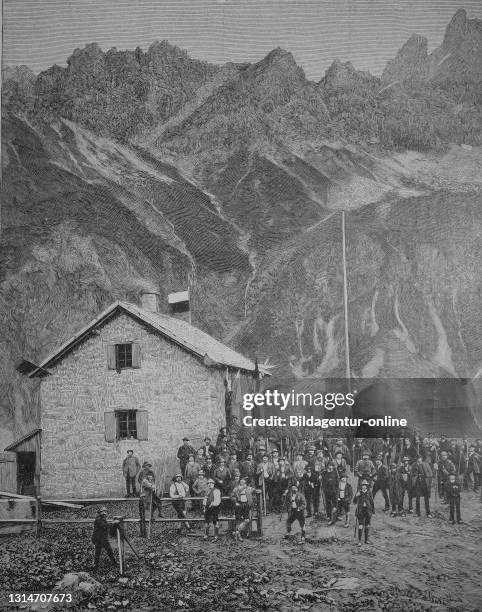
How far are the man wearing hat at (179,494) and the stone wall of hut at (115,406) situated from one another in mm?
129

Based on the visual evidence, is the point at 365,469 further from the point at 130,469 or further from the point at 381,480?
the point at 130,469

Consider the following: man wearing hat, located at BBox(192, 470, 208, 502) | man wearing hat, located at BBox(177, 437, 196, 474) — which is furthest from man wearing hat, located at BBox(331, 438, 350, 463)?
man wearing hat, located at BBox(177, 437, 196, 474)

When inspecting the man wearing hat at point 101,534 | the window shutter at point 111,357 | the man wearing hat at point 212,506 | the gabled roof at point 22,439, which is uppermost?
the window shutter at point 111,357

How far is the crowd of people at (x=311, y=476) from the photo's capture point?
7.39 metres

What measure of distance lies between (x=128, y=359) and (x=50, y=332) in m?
0.96

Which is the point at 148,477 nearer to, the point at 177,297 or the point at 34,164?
the point at 177,297

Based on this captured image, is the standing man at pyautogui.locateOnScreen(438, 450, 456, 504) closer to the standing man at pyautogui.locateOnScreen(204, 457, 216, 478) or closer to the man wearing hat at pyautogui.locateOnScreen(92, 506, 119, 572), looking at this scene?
the standing man at pyautogui.locateOnScreen(204, 457, 216, 478)

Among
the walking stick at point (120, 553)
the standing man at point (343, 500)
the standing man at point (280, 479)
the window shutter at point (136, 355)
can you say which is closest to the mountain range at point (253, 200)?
the window shutter at point (136, 355)

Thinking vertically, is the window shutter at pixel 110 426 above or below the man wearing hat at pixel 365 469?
above

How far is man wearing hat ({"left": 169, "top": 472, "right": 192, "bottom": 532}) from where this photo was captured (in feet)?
24.4

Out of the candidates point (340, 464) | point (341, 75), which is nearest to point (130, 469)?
point (340, 464)

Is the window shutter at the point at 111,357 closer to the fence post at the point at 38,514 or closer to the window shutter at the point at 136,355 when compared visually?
the window shutter at the point at 136,355

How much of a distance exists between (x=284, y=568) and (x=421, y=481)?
1.68 m

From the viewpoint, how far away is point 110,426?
7727 mm
